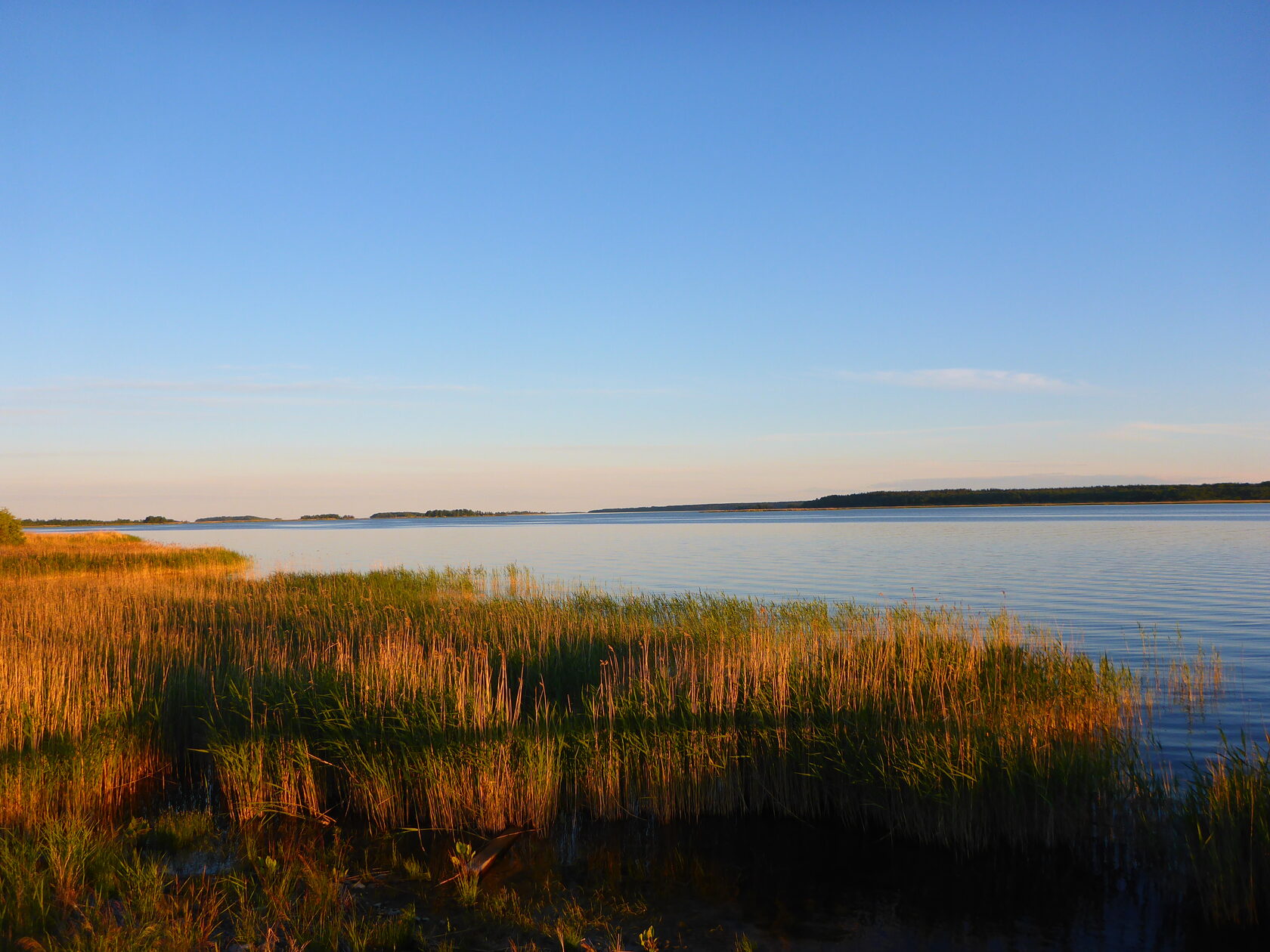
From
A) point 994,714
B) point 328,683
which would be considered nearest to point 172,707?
point 328,683

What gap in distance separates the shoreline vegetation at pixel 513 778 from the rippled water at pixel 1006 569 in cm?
354

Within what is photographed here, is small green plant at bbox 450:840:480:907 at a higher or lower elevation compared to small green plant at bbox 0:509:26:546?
lower

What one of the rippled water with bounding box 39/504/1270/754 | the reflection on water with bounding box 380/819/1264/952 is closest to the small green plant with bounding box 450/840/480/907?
the reflection on water with bounding box 380/819/1264/952

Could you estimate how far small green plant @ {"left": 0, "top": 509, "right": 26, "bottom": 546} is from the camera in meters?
43.7

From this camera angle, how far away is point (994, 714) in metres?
8.38

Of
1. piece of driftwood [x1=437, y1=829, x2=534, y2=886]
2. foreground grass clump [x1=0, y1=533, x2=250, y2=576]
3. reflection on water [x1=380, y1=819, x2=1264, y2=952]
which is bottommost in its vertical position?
reflection on water [x1=380, y1=819, x2=1264, y2=952]

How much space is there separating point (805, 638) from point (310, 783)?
7.40 meters

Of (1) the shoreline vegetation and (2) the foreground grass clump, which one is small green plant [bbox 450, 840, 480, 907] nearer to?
(1) the shoreline vegetation

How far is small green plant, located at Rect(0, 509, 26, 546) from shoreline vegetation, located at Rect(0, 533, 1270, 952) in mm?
41480

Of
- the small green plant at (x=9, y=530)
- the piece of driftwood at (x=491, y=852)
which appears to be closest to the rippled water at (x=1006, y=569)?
the piece of driftwood at (x=491, y=852)

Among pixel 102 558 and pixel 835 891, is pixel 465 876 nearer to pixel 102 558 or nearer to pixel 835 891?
pixel 835 891

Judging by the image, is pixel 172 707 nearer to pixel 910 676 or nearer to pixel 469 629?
pixel 469 629

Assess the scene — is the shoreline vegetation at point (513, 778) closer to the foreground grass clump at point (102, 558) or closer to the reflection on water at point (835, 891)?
the reflection on water at point (835, 891)

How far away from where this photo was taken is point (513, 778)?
7535 mm
